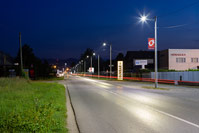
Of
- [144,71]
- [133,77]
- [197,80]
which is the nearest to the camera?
[197,80]

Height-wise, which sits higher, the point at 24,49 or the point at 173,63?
the point at 24,49

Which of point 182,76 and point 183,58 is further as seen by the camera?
point 183,58

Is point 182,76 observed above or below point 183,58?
below

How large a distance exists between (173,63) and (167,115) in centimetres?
5445

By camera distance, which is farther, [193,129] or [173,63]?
[173,63]

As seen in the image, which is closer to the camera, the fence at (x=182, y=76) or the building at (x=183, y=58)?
the fence at (x=182, y=76)

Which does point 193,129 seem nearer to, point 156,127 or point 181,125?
point 181,125

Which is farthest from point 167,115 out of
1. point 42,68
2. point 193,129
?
point 42,68

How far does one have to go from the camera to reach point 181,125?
23.7 feet

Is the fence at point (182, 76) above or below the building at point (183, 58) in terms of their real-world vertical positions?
below

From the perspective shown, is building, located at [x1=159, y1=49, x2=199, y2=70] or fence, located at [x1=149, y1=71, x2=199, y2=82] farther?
building, located at [x1=159, y1=49, x2=199, y2=70]

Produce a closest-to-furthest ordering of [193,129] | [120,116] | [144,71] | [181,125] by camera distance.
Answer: [193,129] < [181,125] < [120,116] < [144,71]

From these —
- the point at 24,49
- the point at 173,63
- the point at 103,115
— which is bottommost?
the point at 103,115

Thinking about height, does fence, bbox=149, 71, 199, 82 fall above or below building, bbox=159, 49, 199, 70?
below
